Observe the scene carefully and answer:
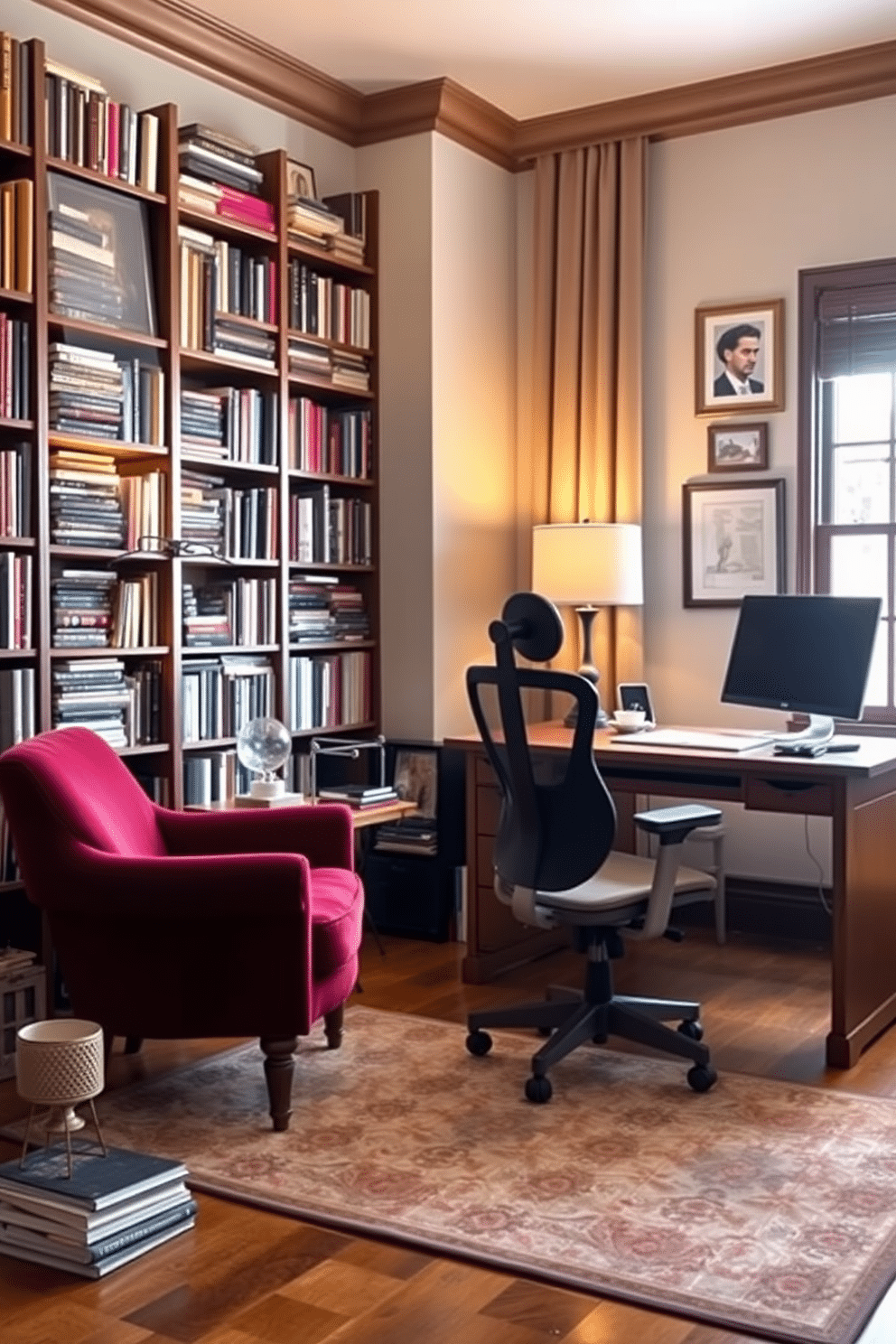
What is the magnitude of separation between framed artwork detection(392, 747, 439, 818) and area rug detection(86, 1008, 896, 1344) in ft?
4.29

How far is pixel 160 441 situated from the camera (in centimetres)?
421

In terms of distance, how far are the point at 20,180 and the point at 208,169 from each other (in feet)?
2.59

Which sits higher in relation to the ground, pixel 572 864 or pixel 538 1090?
pixel 572 864

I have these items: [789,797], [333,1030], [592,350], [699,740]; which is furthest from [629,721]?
[592,350]

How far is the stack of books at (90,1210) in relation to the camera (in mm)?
2510

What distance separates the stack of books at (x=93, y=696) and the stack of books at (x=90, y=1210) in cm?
148

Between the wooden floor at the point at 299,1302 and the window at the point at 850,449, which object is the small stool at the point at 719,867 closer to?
the window at the point at 850,449

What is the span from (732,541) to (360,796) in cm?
162

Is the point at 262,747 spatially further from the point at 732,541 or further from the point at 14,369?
the point at 732,541

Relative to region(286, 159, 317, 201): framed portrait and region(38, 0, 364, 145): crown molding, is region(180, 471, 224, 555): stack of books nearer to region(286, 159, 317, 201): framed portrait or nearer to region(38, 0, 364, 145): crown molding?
region(286, 159, 317, 201): framed portrait

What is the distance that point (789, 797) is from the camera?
3691mm

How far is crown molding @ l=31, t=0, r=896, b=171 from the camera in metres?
4.35

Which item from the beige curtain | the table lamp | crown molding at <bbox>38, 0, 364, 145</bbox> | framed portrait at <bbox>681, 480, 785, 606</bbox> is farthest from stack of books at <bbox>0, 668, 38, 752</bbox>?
framed portrait at <bbox>681, 480, 785, 606</bbox>

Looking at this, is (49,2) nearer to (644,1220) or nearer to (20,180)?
(20,180)
